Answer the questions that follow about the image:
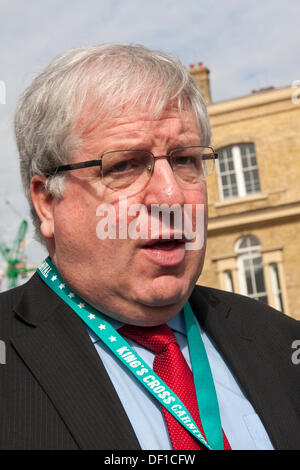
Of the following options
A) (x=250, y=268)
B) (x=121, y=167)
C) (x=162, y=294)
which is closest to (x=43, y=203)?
(x=121, y=167)

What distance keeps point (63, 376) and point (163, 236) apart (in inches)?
25.2

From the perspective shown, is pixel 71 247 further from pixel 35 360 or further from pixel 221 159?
pixel 221 159

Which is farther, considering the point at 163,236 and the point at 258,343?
the point at 258,343

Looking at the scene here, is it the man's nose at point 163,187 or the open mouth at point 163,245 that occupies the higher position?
the man's nose at point 163,187

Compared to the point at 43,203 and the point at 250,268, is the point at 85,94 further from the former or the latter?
the point at 250,268

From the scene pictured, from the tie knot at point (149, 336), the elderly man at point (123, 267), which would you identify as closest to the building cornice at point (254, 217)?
the elderly man at point (123, 267)

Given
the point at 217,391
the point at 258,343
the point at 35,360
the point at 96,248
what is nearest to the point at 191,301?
the point at 258,343

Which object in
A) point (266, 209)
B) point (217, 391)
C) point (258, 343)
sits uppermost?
point (266, 209)

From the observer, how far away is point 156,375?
7.03 feet

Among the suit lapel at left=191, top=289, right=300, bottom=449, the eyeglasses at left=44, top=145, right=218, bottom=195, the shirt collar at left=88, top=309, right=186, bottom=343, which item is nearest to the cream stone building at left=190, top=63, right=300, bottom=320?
the suit lapel at left=191, top=289, right=300, bottom=449

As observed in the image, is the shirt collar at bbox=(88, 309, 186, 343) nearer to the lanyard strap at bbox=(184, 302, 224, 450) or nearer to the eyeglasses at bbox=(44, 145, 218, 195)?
the lanyard strap at bbox=(184, 302, 224, 450)

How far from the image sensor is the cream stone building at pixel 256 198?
20297 millimetres

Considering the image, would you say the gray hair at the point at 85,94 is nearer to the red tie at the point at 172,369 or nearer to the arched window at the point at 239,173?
the red tie at the point at 172,369

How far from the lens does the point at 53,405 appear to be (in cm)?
191
